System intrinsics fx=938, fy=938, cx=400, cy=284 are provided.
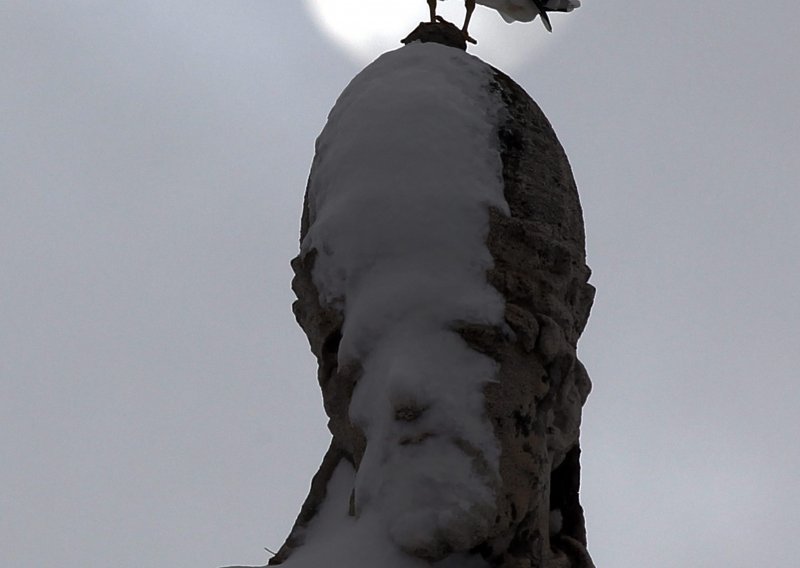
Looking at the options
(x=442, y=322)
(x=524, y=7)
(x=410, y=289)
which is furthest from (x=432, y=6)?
(x=442, y=322)

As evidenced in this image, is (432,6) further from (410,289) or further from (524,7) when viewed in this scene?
(410,289)

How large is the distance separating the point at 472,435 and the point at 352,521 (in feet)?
2.07

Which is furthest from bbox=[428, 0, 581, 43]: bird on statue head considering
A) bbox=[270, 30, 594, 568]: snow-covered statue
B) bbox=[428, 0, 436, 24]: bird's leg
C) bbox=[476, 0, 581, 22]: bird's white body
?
bbox=[270, 30, 594, 568]: snow-covered statue

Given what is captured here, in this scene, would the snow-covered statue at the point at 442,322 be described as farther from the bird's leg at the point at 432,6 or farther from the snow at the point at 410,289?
the bird's leg at the point at 432,6

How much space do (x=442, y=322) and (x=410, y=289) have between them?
0.57 ft

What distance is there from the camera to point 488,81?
160 inches

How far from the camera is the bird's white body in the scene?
6543mm

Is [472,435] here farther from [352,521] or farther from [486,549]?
[352,521]

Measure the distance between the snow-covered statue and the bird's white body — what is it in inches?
102

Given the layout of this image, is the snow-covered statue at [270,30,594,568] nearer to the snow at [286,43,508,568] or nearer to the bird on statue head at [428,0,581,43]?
the snow at [286,43,508,568]

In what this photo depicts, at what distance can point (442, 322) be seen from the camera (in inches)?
133

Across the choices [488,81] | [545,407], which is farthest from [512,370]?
[488,81]

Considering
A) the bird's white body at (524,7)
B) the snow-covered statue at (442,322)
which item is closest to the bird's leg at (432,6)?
the snow-covered statue at (442,322)

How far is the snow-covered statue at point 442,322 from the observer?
3227 mm
